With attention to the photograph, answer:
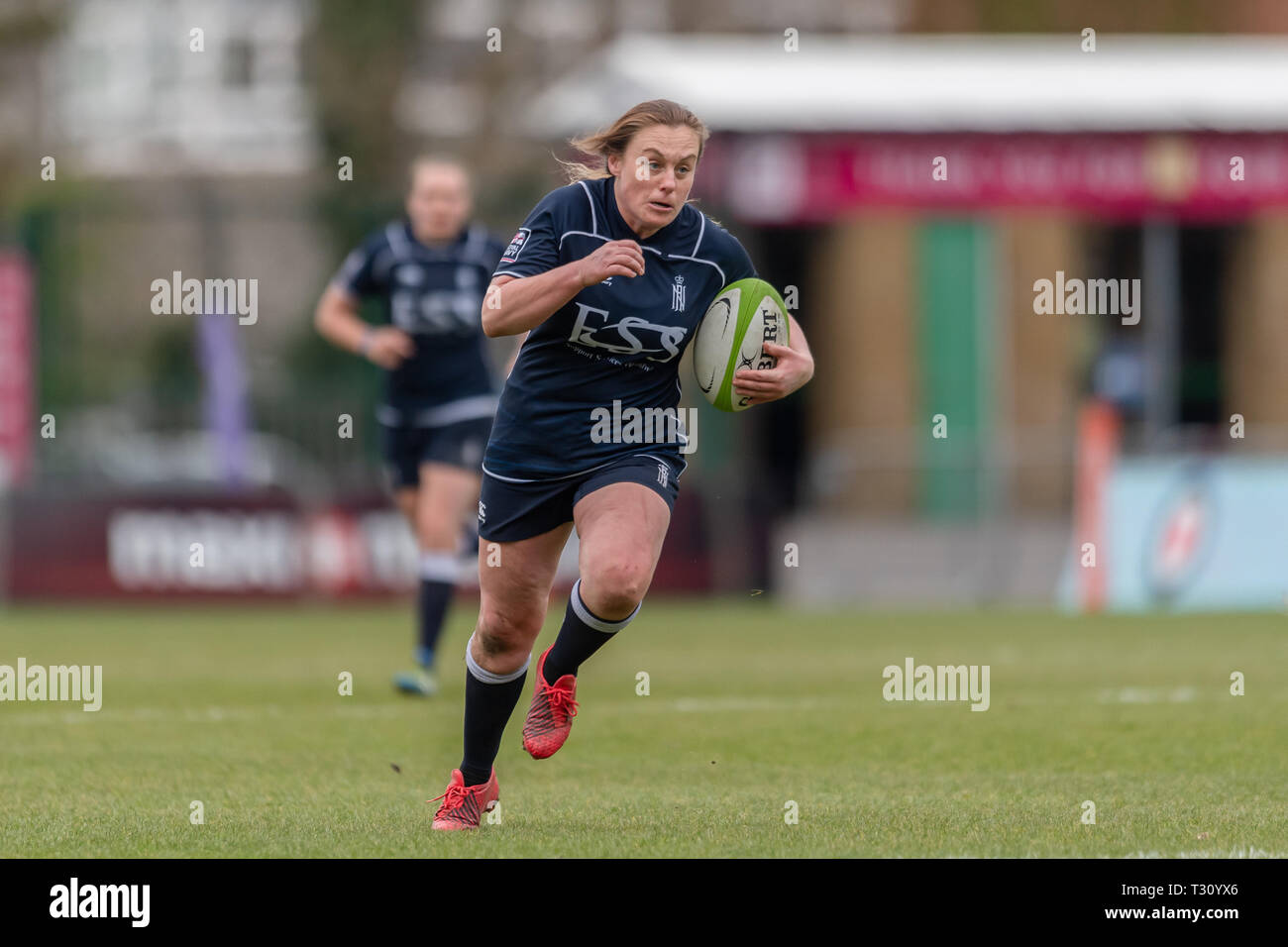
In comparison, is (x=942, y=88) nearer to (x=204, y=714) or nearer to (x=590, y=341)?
(x=204, y=714)

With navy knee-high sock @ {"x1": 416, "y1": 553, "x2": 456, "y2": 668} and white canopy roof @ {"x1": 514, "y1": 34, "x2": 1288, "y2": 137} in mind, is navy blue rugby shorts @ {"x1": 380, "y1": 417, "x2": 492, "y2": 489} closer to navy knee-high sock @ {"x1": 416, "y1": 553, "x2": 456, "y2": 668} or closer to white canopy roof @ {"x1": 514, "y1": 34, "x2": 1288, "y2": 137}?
navy knee-high sock @ {"x1": 416, "y1": 553, "x2": 456, "y2": 668}

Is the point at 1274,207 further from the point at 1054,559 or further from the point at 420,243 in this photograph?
the point at 420,243

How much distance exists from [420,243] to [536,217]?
5021 millimetres

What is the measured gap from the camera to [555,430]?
700cm

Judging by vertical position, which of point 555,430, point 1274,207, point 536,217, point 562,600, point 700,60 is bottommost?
point 562,600

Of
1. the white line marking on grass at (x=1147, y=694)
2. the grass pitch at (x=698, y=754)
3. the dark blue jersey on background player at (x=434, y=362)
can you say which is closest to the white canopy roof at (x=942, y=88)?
the grass pitch at (x=698, y=754)

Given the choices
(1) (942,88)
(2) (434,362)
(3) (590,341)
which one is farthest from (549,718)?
(1) (942,88)

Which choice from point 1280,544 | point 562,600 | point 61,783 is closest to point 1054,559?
point 1280,544

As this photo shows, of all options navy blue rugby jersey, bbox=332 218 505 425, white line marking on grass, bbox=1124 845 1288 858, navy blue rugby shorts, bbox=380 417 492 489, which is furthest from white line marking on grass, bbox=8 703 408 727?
white line marking on grass, bbox=1124 845 1288 858

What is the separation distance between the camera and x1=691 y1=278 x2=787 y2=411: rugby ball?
7137mm

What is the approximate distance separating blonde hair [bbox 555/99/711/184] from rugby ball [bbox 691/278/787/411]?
48cm

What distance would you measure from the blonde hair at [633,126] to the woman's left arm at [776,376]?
0.68m

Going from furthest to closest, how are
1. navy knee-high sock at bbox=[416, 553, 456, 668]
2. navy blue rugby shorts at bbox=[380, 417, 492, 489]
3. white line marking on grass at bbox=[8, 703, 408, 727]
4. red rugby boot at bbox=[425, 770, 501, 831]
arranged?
navy blue rugby shorts at bbox=[380, 417, 492, 489] → navy knee-high sock at bbox=[416, 553, 456, 668] → white line marking on grass at bbox=[8, 703, 408, 727] → red rugby boot at bbox=[425, 770, 501, 831]

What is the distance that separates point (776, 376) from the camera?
707 centimetres
